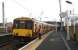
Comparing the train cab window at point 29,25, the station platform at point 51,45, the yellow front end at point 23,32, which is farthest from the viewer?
the train cab window at point 29,25

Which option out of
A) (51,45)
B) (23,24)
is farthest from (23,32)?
(51,45)

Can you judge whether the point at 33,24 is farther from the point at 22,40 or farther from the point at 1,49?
the point at 1,49

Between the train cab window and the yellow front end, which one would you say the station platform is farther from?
the train cab window

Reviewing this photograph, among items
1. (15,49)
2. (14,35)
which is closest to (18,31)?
(14,35)

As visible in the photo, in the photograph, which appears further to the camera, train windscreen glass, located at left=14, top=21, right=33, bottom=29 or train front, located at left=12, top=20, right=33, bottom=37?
train windscreen glass, located at left=14, top=21, right=33, bottom=29

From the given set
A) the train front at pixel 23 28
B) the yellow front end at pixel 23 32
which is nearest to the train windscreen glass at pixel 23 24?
the train front at pixel 23 28

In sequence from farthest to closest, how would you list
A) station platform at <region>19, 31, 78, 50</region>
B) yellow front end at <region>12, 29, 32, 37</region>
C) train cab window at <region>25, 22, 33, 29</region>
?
train cab window at <region>25, 22, 33, 29</region>, yellow front end at <region>12, 29, 32, 37</region>, station platform at <region>19, 31, 78, 50</region>

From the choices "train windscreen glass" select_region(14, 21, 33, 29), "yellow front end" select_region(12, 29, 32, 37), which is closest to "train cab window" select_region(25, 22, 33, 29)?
"train windscreen glass" select_region(14, 21, 33, 29)

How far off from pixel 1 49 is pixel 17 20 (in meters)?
6.24

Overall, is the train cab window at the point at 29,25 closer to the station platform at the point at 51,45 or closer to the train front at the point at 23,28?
the train front at the point at 23,28

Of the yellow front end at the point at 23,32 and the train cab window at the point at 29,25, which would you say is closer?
A: the yellow front end at the point at 23,32

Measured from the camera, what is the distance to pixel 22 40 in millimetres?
28922

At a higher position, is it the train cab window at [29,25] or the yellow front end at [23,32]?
the train cab window at [29,25]

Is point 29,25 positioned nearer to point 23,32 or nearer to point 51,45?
point 23,32
